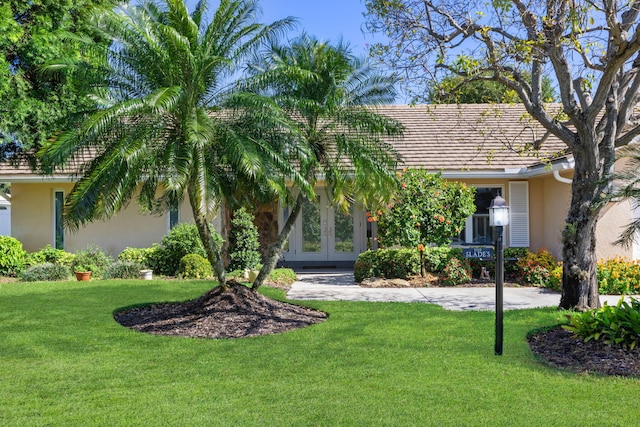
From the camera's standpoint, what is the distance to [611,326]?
6.71 meters

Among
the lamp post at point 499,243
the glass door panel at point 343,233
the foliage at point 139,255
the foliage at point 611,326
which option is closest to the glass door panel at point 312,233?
the glass door panel at point 343,233

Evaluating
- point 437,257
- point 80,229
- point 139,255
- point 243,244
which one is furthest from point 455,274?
point 80,229

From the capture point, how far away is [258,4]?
8859mm

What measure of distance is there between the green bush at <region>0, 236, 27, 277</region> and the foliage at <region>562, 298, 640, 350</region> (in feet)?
44.4

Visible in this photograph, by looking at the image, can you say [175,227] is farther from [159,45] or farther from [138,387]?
[138,387]

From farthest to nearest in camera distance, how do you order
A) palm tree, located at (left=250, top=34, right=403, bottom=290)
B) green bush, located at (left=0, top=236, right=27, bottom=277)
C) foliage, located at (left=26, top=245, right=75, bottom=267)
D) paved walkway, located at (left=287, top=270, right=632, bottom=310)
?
foliage, located at (left=26, top=245, right=75, bottom=267) < green bush, located at (left=0, top=236, right=27, bottom=277) < paved walkway, located at (left=287, top=270, right=632, bottom=310) < palm tree, located at (left=250, top=34, right=403, bottom=290)

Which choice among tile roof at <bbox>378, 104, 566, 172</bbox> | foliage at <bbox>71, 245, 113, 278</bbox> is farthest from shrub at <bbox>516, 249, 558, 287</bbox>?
foliage at <bbox>71, 245, 113, 278</bbox>

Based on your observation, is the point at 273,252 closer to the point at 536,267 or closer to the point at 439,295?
the point at 439,295

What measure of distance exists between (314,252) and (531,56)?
419 inches

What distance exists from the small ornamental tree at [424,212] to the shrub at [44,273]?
26.7 feet

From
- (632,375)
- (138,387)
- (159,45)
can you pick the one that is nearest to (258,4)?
(159,45)

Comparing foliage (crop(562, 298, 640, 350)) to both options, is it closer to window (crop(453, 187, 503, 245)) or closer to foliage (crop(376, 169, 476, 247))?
foliage (crop(376, 169, 476, 247))

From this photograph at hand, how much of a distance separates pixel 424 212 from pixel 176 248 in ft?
21.9

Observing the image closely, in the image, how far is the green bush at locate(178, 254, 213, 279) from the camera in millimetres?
14008
